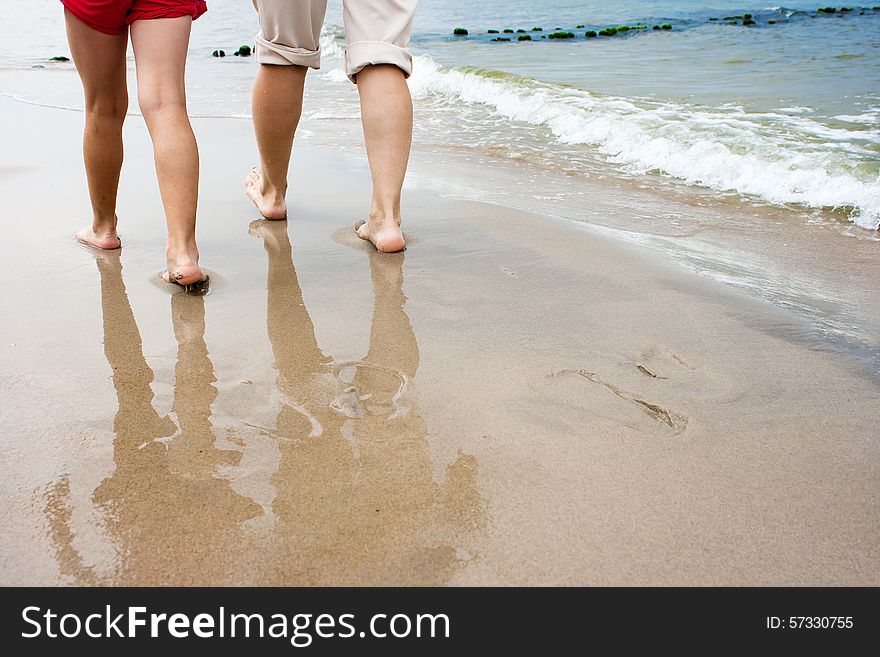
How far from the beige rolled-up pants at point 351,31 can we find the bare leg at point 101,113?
491 millimetres

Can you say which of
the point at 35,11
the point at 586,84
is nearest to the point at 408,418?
the point at 586,84

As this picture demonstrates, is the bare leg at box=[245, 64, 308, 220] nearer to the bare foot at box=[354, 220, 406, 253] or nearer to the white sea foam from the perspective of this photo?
the bare foot at box=[354, 220, 406, 253]

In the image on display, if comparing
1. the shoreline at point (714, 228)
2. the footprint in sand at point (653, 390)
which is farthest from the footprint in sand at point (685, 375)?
the shoreline at point (714, 228)

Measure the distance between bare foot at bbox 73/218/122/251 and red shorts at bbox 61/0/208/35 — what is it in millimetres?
697

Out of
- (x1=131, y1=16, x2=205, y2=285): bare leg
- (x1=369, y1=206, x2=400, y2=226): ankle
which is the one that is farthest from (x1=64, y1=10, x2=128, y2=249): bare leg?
(x1=369, y1=206, x2=400, y2=226): ankle

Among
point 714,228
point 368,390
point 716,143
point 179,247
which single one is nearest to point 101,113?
point 179,247

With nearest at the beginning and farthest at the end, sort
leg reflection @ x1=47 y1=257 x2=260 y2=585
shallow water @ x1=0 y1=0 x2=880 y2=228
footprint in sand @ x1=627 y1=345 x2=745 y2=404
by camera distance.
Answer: leg reflection @ x1=47 y1=257 x2=260 y2=585
footprint in sand @ x1=627 y1=345 x2=745 y2=404
shallow water @ x1=0 y1=0 x2=880 y2=228

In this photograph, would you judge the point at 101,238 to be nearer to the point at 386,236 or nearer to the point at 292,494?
the point at 386,236

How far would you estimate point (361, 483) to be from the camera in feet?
4.75

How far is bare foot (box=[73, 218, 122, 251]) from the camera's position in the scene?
8.96 ft

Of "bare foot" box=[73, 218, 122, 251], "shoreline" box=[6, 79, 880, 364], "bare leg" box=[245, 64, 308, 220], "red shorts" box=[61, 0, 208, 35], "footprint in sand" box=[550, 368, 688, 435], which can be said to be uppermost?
"red shorts" box=[61, 0, 208, 35]

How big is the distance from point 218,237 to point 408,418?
1567 mm

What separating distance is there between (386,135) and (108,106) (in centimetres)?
91
